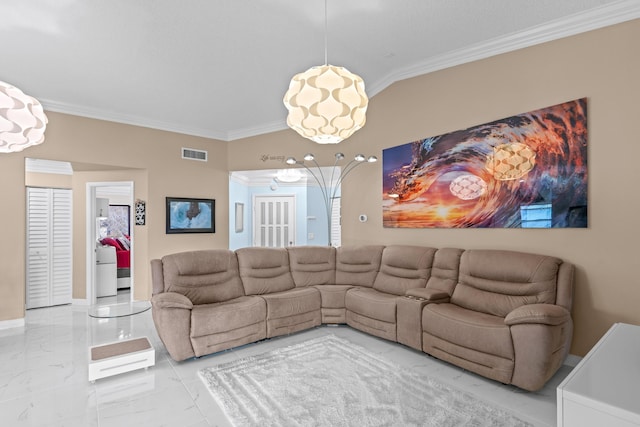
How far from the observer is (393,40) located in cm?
333

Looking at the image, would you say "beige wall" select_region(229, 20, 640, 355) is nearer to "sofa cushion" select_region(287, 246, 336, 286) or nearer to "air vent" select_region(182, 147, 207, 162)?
"sofa cushion" select_region(287, 246, 336, 286)

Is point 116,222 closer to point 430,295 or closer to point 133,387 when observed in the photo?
point 133,387

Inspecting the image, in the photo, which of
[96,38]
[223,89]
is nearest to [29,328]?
[96,38]

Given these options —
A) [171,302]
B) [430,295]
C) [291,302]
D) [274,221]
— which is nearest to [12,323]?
[171,302]

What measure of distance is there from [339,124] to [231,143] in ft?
14.7

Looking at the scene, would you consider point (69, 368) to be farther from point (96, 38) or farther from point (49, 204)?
point (49, 204)

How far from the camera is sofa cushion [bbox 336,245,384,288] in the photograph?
14.0 ft

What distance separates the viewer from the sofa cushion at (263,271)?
13.1 feet

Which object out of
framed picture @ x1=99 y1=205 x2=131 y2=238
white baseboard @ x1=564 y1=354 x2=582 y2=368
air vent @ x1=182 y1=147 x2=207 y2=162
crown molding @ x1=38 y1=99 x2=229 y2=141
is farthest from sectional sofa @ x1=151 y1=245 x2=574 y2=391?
framed picture @ x1=99 y1=205 x2=131 y2=238

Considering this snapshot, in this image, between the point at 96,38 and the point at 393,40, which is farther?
the point at 393,40

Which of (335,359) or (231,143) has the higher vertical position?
(231,143)

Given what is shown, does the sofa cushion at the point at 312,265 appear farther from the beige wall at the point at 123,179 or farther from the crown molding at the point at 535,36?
the crown molding at the point at 535,36

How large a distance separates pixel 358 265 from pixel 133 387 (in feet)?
9.19

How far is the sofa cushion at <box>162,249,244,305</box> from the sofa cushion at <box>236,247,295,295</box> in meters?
0.10
